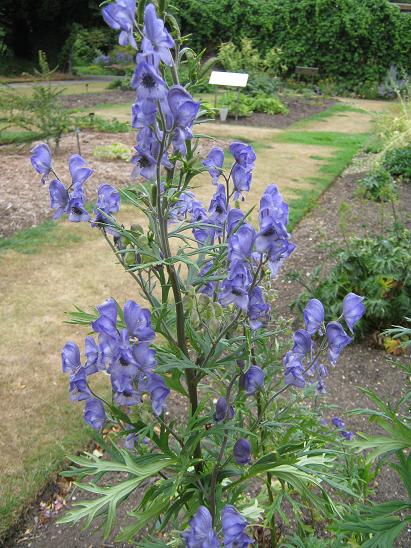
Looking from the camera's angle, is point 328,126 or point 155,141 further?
point 328,126

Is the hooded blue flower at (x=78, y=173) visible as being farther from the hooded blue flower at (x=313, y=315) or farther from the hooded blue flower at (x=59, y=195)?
the hooded blue flower at (x=313, y=315)

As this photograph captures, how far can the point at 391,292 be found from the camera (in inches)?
172

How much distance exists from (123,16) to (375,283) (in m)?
3.45

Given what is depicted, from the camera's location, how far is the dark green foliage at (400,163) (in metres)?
9.28

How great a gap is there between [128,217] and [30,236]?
131 cm

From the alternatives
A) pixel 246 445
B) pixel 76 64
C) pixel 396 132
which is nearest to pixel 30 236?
pixel 246 445

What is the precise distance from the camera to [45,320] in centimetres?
476

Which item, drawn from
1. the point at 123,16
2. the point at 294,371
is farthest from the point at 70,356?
the point at 123,16

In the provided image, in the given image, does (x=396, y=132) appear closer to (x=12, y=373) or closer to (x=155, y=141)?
(x=12, y=373)

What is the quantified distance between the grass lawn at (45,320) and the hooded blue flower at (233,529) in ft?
3.40

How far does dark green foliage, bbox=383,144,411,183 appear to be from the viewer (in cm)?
928

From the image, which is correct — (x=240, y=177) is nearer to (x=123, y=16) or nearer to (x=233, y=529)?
(x=123, y=16)

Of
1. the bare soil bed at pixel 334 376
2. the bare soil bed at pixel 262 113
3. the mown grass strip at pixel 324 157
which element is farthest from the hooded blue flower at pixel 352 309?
the bare soil bed at pixel 262 113

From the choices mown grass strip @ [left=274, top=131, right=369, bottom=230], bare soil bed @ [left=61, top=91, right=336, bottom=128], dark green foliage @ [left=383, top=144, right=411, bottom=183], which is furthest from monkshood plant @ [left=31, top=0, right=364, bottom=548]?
bare soil bed @ [left=61, top=91, right=336, bottom=128]
